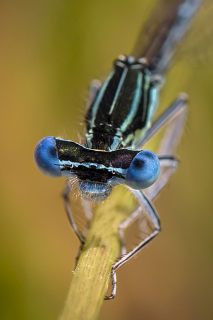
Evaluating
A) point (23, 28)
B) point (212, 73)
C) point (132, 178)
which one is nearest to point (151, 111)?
point (212, 73)

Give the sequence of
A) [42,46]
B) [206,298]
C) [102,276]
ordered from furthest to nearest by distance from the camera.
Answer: [42,46]
[206,298]
[102,276]

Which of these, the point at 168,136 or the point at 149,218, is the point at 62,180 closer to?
the point at 149,218

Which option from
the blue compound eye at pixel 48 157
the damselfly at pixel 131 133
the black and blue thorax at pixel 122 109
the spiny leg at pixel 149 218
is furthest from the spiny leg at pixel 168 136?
the blue compound eye at pixel 48 157

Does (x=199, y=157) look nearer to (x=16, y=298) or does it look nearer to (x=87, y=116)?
(x=87, y=116)

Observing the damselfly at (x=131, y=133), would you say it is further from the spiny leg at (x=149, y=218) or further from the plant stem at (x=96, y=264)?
the plant stem at (x=96, y=264)

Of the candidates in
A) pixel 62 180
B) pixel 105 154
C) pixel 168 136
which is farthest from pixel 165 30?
pixel 105 154

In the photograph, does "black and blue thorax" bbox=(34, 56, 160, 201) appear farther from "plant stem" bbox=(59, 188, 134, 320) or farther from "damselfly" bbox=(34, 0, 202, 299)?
"plant stem" bbox=(59, 188, 134, 320)

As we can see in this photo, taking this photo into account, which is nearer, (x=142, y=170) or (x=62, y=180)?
(x=142, y=170)
